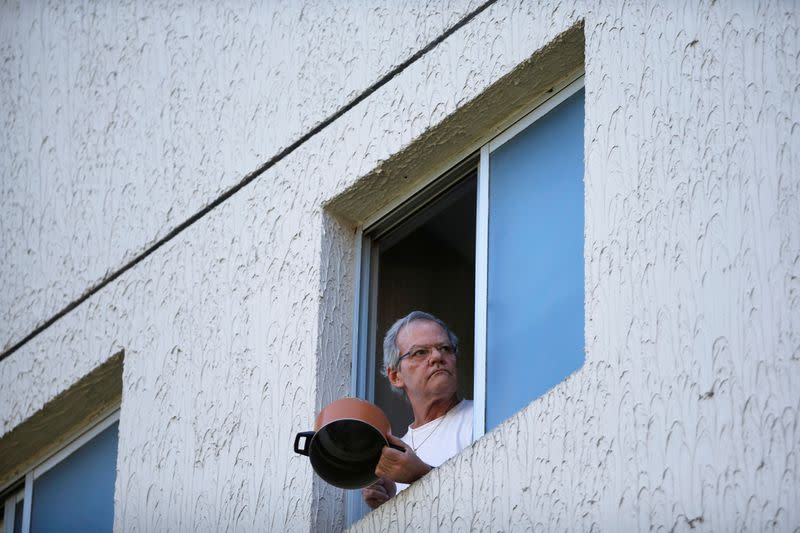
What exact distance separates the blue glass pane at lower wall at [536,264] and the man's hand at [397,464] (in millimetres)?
387

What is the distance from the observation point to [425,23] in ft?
19.7

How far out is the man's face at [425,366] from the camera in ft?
20.1

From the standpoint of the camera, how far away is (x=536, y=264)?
5547mm

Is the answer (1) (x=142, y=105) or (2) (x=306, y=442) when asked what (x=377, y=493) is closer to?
(2) (x=306, y=442)

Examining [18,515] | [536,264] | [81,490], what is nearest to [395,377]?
[536,264]

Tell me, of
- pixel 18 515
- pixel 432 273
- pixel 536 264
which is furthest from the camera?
pixel 18 515

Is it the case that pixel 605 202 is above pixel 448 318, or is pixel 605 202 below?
below

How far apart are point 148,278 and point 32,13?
→ 202 cm

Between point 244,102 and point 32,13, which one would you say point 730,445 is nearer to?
point 244,102

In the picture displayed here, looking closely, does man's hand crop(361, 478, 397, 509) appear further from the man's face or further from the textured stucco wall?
the textured stucco wall

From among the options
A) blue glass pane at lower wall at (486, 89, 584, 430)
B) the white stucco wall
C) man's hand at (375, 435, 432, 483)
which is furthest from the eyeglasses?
man's hand at (375, 435, 432, 483)

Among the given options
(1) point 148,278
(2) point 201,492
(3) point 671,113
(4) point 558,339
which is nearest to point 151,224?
(1) point 148,278

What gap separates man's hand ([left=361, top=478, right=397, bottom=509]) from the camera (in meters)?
5.60

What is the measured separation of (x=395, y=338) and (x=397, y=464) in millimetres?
992
